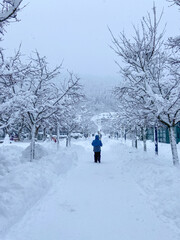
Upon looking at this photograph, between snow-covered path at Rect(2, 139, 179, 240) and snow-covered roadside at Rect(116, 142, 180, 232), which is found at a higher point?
snow-covered roadside at Rect(116, 142, 180, 232)

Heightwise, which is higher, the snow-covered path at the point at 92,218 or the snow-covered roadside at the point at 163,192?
the snow-covered roadside at the point at 163,192

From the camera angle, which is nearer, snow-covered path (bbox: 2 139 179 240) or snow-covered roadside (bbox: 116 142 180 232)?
snow-covered path (bbox: 2 139 179 240)

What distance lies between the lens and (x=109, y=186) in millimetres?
7359

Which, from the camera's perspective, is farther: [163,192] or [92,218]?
[163,192]

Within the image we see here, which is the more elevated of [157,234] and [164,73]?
[164,73]

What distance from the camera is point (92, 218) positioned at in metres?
4.50

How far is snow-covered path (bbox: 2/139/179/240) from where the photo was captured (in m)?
3.75

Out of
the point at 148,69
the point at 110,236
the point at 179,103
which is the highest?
the point at 148,69

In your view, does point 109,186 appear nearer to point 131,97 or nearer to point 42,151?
point 131,97

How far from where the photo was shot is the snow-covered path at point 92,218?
3748 mm

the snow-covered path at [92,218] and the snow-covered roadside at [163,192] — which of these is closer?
the snow-covered path at [92,218]

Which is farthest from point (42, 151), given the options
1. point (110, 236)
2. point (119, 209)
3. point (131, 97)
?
point (110, 236)

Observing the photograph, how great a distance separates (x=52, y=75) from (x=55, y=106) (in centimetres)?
229

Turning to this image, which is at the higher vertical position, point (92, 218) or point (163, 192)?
point (163, 192)
